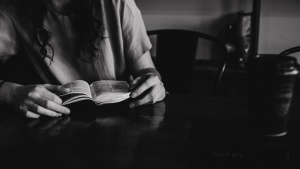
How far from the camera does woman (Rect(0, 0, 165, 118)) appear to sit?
52.7 inches

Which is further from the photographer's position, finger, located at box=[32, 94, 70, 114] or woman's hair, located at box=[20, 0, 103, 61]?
woman's hair, located at box=[20, 0, 103, 61]

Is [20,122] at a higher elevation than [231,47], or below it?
higher

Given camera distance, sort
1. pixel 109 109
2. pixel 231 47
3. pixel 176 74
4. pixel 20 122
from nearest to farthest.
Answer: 1. pixel 20 122
2. pixel 109 109
3. pixel 176 74
4. pixel 231 47

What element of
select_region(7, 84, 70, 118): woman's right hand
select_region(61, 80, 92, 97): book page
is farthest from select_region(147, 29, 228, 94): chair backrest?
select_region(7, 84, 70, 118): woman's right hand

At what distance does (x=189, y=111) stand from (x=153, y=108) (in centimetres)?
12

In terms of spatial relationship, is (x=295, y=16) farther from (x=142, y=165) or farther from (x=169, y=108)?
(x=142, y=165)

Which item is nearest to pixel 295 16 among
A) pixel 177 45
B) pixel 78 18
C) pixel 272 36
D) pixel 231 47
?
pixel 272 36

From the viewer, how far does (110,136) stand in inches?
32.6

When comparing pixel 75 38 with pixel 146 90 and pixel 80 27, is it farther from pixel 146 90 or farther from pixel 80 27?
pixel 146 90

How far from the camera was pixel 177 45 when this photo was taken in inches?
71.4

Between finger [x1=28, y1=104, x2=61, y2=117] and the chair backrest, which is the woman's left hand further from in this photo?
the chair backrest

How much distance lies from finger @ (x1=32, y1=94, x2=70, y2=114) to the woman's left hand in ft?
0.66

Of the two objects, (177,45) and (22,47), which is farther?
(177,45)

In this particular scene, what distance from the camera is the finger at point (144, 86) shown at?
42.1 inches
